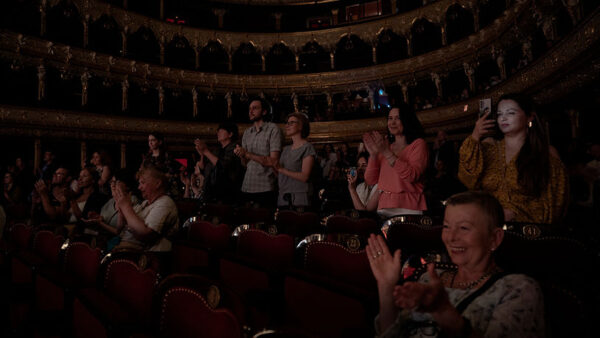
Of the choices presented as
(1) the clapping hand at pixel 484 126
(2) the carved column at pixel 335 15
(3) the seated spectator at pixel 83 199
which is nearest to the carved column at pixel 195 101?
(2) the carved column at pixel 335 15

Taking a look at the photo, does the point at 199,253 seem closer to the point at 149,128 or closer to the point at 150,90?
the point at 149,128

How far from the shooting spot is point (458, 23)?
599 inches

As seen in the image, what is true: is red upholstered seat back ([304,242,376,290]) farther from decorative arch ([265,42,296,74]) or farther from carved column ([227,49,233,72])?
decorative arch ([265,42,296,74])

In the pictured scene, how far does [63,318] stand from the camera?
1.76 metres

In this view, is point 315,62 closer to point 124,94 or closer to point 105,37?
point 124,94

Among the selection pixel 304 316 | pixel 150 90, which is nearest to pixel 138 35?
pixel 150 90

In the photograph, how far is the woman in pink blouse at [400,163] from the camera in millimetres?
2254

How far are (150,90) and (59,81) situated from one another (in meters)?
3.54

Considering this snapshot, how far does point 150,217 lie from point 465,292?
6.62ft

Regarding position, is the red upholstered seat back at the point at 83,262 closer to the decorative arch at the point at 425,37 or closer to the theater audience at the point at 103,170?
the theater audience at the point at 103,170

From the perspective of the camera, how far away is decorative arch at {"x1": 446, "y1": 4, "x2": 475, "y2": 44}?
14.1 m

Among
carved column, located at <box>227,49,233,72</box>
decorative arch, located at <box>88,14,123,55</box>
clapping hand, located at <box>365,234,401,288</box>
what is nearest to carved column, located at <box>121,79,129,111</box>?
decorative arch, located at <box>88,14,123,55</box>

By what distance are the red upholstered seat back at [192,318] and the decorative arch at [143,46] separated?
1625 centimetres

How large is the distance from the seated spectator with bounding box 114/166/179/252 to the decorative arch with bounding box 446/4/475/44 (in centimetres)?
1470
